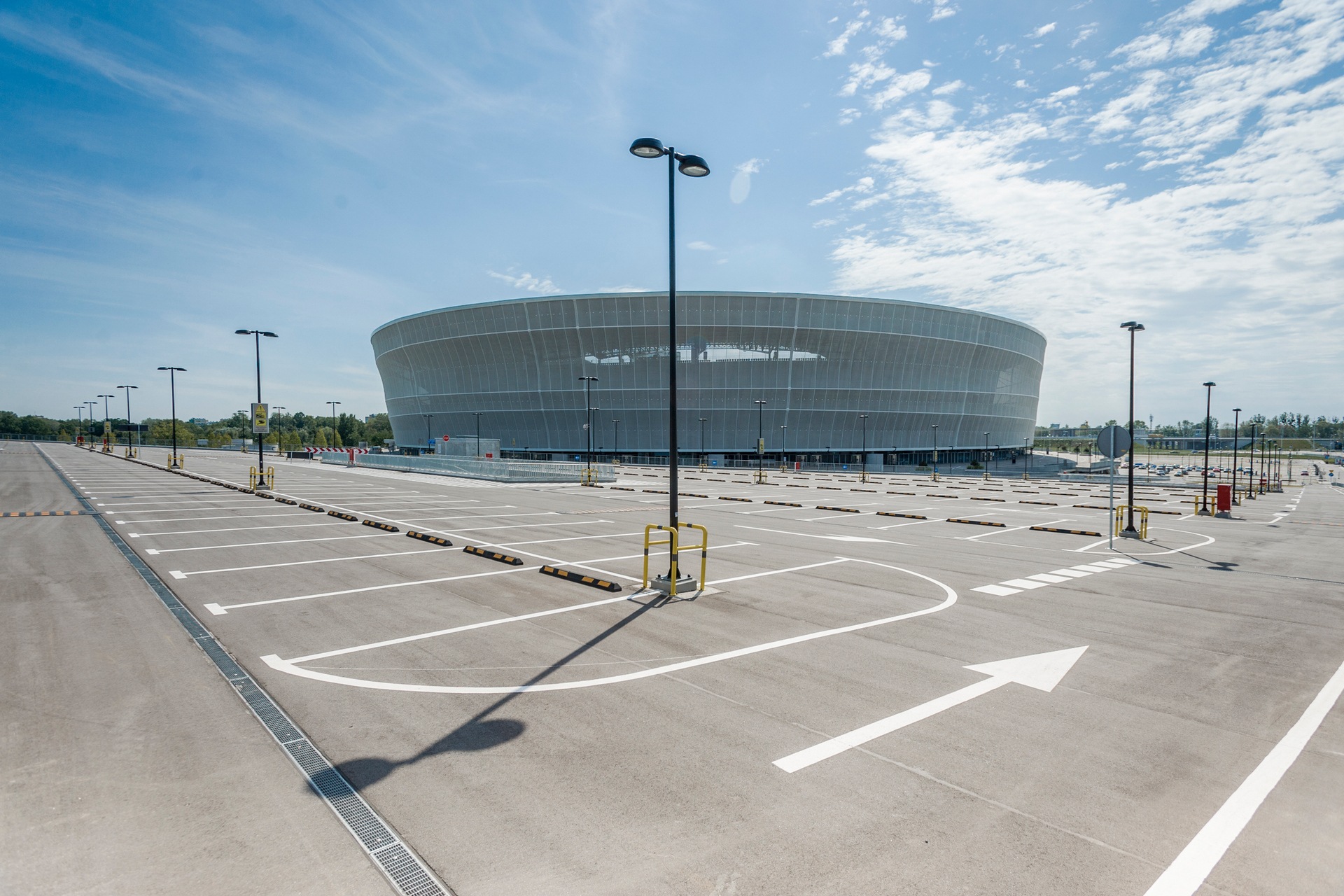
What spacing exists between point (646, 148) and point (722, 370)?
2989 inches

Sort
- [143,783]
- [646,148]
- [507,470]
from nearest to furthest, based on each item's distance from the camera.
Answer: [143,783] → [646,148] → [507,470]

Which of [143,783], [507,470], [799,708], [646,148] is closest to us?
[143,783]

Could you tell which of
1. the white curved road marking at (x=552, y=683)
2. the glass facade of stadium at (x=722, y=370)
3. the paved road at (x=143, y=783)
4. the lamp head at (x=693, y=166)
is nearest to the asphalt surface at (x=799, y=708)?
the white curved road marking at (x=552, y=683)

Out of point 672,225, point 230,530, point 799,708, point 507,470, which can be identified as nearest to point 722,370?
point 507,470

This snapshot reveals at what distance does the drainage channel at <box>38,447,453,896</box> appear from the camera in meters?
4.07

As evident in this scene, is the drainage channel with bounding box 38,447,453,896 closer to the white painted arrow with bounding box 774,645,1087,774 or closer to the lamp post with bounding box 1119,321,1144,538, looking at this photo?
the white painted arrow with bounding box 774,645,1087,774

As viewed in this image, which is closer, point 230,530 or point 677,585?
point 677,585

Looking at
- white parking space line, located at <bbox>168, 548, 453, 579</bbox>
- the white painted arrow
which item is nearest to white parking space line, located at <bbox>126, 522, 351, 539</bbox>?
white parking space line, located at <bbox>168, 548, 453, 579</bbox>

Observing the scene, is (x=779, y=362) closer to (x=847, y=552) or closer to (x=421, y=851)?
(x=847, y=552)

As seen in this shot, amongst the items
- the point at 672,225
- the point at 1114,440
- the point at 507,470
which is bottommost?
the point at 507,470

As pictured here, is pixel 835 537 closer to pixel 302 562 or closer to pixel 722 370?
pixel 302 562

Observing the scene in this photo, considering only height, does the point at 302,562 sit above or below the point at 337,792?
below

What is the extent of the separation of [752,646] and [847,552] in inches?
339

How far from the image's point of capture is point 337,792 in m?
5.01
